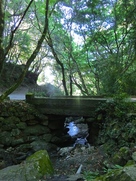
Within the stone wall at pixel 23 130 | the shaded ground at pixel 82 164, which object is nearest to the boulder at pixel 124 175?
the shaded ground at pixel 82 164

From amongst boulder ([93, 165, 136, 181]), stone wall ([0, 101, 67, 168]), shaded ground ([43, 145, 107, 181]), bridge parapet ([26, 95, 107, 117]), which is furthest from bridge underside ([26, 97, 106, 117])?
boulder ([93, 165, 136, 181])

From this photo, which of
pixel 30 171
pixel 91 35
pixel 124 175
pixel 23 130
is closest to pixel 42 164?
pixel 30 171

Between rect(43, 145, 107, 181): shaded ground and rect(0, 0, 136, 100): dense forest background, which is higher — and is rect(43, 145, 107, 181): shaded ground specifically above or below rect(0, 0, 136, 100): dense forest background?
below

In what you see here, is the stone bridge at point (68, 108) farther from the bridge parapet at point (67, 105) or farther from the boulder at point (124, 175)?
the boulder at point (124, 175)

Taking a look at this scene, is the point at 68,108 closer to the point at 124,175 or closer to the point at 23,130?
the point at 23,130

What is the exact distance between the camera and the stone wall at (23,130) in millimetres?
7992

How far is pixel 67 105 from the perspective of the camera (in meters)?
8.80

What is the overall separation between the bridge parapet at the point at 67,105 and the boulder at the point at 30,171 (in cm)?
365

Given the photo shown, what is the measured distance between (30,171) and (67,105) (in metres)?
4.49

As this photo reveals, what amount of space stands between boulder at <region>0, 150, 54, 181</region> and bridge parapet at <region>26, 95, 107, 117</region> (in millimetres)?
3649

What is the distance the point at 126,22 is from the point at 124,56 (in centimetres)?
238

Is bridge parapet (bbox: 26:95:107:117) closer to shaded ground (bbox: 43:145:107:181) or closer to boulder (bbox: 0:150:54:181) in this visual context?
shaded ground (bbox: 43:145:107:181)

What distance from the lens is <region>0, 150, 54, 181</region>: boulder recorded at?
4.39 m

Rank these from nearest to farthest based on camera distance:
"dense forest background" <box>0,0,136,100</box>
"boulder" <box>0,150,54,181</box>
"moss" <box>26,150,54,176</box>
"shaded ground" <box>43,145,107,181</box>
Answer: "boulder" <box>0,150,54,181</box> → "moss" <box>26,150,54,176</box> → "shaded ground" <box>43,145,107,181</box> → "dense forest background" <box>0,0,136,100</box>
